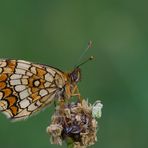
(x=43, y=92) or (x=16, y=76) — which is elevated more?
(x=16, y=76)

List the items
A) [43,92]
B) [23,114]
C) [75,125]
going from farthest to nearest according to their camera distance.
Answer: [43,92] < [23,114] < [75,125]

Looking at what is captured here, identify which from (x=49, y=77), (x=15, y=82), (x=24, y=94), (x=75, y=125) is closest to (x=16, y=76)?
(x=15, y=82)

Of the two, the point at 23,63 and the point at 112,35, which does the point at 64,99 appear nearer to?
the point at 23,63

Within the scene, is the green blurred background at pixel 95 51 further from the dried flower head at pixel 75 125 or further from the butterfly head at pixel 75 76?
the dried flower head at pixel 75 125

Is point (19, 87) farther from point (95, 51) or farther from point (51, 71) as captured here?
point (95, 51)

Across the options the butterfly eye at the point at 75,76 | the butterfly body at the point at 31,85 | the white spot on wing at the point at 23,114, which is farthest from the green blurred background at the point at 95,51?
the white spot on wing at the point at 23,114

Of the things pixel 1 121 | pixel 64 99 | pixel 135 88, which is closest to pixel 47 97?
pixel 64 99

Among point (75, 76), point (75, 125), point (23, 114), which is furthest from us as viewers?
point (75, 76)

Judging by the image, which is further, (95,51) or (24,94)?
(95,51)
